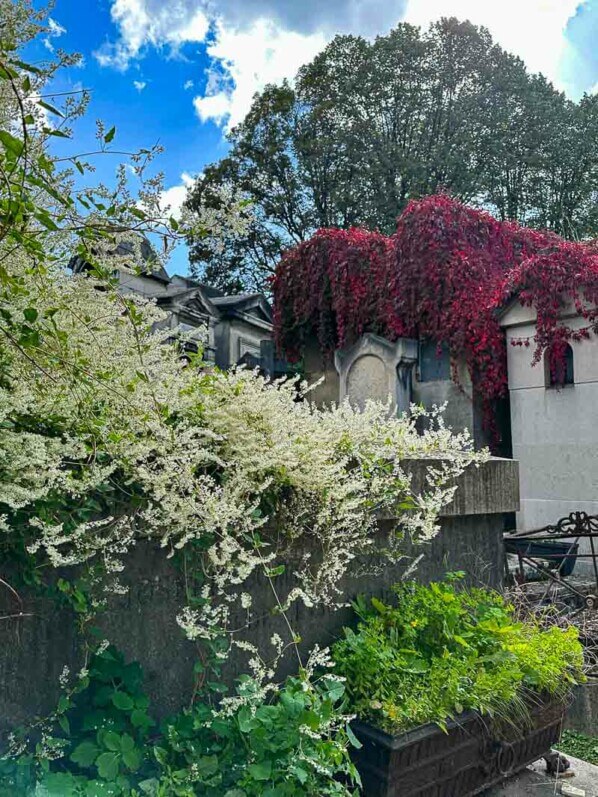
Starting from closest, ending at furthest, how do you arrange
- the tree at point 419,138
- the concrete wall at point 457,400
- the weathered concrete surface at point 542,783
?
the weathered concrete surface at point 542,783
the concrete wall at point 457,400
the tree at point 419,138

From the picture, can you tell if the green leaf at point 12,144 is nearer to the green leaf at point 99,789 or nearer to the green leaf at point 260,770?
the green leaf at point 99,789

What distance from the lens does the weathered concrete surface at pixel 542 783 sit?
2635 millimetres

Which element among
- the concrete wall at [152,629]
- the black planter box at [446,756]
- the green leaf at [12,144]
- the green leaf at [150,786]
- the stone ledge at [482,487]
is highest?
the green leaf at [12,144]

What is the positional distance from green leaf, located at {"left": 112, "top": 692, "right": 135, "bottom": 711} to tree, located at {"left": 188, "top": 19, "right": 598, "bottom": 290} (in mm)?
19057

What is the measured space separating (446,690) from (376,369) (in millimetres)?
6843

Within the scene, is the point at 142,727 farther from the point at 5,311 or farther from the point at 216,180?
the point at 216,180

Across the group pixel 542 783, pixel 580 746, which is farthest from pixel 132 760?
pixel 580 746

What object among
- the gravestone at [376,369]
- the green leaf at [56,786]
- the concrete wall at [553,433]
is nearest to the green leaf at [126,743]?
the green leaf at [56,786]

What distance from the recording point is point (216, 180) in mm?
21766

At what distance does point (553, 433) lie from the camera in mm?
7117

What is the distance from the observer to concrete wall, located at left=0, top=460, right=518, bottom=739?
1.84 meters

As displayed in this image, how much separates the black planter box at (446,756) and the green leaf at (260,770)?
1.63 feet

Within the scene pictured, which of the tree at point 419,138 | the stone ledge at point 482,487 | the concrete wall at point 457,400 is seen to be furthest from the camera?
the tree at point 419,138

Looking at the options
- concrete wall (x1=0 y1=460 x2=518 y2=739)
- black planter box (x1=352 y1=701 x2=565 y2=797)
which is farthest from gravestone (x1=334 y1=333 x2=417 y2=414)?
black planter box (x1=352 y1=701 x2=565 y2=797)
